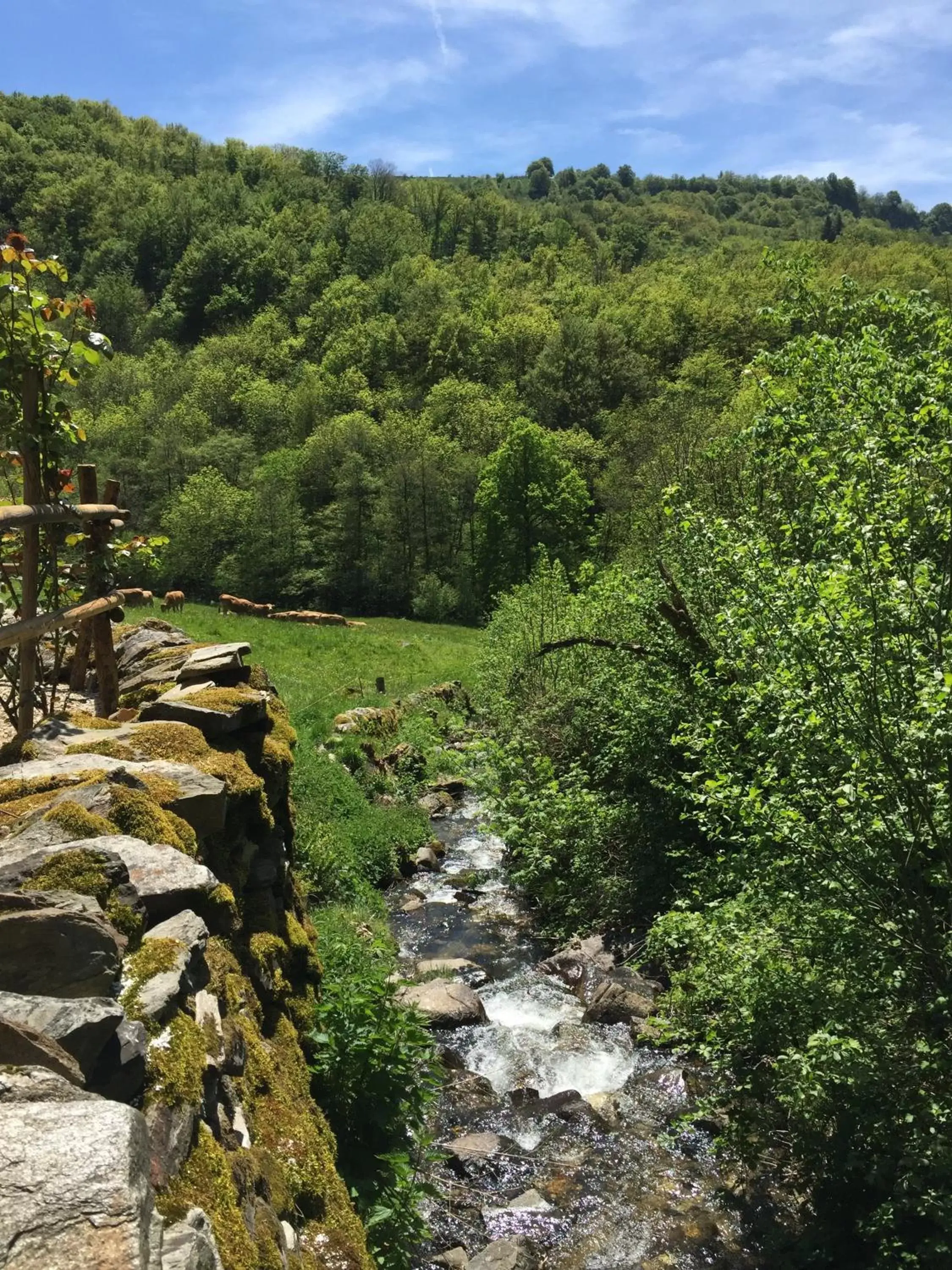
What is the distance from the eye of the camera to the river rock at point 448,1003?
37.1ft

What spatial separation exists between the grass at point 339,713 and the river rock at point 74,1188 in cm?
1085

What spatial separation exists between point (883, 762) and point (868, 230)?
198 m

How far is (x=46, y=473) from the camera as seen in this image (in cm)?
708

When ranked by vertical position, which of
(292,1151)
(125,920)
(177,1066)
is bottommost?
(292,1151)

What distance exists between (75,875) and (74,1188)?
2.14 metres

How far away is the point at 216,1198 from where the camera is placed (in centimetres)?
335

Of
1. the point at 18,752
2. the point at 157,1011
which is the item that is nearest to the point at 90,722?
the point at 18,752

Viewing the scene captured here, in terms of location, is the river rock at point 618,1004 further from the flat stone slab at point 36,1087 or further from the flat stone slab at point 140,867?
the flat stone slab at point 36,1087

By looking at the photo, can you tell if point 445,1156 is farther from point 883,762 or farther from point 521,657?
point 521,657

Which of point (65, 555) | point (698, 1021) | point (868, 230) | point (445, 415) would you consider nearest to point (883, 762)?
point (698, 1021)

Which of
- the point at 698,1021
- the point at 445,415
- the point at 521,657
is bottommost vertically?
the point at 698,1021

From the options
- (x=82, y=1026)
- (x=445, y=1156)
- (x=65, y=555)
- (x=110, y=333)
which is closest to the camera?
(x=82, y=1026)

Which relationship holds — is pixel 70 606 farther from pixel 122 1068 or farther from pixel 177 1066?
pixel 122 1068

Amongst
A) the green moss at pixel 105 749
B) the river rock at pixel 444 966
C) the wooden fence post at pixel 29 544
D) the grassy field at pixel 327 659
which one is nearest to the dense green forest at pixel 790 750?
the river rock at pixel 444 966
